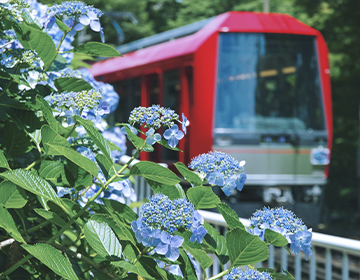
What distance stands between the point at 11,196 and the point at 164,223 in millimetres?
446

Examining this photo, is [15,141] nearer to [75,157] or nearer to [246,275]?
[75,157]

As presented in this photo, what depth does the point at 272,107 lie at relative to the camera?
8.97m

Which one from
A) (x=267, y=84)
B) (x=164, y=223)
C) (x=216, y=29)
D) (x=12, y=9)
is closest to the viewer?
(x=164, y=223)

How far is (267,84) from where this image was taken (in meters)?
8.87

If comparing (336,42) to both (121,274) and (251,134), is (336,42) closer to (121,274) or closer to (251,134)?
(251,134)

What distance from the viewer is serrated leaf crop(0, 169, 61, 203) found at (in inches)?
42.7

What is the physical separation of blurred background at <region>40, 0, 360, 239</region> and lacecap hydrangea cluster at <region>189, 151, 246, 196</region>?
804 centimetres

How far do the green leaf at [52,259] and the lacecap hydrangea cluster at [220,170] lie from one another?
0.37 metres

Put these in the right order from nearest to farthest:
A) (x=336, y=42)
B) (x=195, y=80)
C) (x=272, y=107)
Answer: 1. (x=195, y=80)
2. (x=272, y=107)
3. (x=336, y=42)

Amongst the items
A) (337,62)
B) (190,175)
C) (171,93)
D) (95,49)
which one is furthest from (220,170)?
(337,62)

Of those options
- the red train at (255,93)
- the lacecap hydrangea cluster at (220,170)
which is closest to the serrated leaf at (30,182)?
the lacecap hydrangea cluster at (220,170)

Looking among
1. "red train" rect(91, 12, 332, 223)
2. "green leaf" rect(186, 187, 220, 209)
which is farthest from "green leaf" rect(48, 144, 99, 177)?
"red train" rect(91, 12, 332, 223)

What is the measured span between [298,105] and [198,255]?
8.33 meters

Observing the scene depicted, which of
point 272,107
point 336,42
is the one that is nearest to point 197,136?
point 272,107
